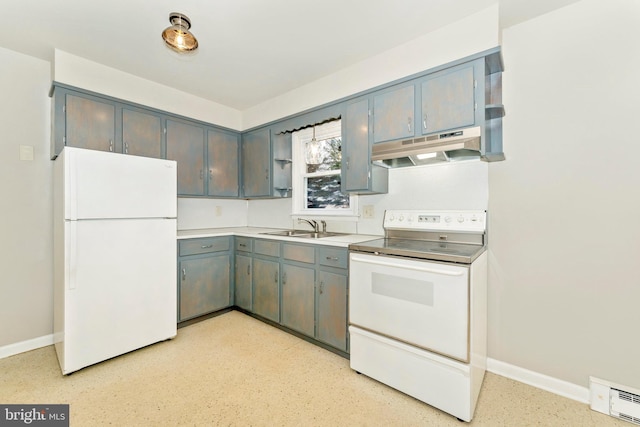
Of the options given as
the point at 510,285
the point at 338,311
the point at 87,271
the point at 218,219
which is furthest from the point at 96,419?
the point at 510,285

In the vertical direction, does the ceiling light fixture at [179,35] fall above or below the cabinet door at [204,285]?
above

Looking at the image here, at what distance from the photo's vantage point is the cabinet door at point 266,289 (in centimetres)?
289

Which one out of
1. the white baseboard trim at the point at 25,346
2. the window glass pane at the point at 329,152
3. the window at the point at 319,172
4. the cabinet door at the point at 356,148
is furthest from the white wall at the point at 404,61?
the white baseboard trim at the point at 25,346

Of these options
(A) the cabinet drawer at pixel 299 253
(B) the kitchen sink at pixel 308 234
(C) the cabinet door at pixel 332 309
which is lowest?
(C) the cabinet door at pixel 332 309

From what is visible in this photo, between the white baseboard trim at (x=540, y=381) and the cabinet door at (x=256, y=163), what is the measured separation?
275cm

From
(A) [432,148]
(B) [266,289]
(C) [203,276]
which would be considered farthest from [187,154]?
(A) [432,148]

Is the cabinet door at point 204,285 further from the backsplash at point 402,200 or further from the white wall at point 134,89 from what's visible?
the white wall at point 134,89

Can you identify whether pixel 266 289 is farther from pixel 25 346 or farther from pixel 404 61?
pixel 404 61

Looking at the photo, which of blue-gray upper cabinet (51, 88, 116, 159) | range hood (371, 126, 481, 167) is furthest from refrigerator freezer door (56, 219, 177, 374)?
range hood (371, 126, 481, 167)

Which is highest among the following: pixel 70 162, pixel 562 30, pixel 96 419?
pixel 562 30

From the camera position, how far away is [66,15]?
78.7 inches

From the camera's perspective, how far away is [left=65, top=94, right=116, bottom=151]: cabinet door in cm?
252

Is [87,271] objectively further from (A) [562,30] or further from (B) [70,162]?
(A) [562,30]

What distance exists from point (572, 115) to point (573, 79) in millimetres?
234
